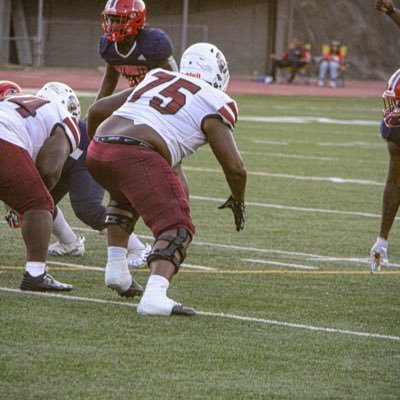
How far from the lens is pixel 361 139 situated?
1939cm

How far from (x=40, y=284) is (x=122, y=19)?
76.3 inches

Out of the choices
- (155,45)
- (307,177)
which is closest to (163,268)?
(155,45)

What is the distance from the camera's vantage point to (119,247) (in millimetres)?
6410

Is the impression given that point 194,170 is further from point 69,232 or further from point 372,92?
point 372,92

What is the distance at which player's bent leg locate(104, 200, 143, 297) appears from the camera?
6.37 metres

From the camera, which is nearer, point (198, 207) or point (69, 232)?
point (69, 232)

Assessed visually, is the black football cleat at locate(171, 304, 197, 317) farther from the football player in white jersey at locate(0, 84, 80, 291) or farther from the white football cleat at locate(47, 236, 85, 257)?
the white football cleat at locate(47, 236, 85, 257)

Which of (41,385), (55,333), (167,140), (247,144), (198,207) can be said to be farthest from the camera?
(247,144)

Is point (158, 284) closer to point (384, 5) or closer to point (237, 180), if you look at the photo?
point (237, 180)

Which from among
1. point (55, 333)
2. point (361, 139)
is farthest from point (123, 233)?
point (361, 139)

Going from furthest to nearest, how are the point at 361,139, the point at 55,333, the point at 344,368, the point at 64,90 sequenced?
the point at 361,139 < the point at 64,90 < the point at 55,333 < the point at 344,368

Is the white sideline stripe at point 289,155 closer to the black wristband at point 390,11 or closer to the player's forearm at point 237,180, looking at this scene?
the black wristband at point 390,11

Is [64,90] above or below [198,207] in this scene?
above

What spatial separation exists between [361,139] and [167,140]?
1352cm
